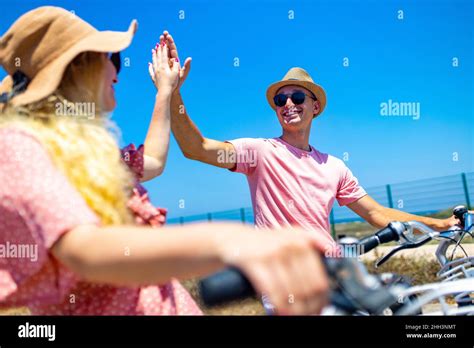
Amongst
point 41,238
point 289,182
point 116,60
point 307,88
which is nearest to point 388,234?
point 289,182

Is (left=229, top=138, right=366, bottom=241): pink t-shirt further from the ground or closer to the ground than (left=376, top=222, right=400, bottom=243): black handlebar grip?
further from the ground

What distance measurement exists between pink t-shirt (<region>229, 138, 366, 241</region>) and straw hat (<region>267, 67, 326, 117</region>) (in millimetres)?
450

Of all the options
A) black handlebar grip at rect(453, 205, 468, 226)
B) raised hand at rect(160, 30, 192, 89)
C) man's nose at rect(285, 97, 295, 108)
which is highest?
man's nose at rect(285, 97, 295, 108)

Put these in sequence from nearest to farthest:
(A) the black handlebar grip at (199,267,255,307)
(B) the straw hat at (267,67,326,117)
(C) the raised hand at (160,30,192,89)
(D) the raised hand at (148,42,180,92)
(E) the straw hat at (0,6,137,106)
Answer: (A) the black handlebar grip at (199,267,255,307)
(E) the straw hat at (0,6,137,106)
(D) the raised hand at (148,42,180,92)
(C) the raised hand at (160,30,192,89)
(B) the straw hat at (267,67,326,117)

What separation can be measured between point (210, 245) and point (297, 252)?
0.10 meters

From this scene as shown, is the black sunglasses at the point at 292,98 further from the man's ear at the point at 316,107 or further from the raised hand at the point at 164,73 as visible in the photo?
the raised hand at the point at 164,73

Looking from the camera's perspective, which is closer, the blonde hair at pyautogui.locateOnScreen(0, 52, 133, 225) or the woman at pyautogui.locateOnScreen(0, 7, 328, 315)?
the woman at pyautogui.locateOnScreen(0, 7, 328, 315)

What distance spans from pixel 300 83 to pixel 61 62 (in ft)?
7.31

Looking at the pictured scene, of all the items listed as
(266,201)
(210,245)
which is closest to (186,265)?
(210,245)

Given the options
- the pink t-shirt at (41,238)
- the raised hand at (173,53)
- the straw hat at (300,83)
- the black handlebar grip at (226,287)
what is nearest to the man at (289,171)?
the straw hat at (300,83)

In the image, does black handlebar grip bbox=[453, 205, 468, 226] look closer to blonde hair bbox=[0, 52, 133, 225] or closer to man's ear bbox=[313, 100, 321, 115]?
man's ear bbox=[313, 100, 321, 115]

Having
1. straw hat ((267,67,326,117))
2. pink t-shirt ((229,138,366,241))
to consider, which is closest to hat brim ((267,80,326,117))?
straw hat ((267,67,326,117))

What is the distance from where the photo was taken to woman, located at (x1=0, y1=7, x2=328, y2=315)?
61 cm

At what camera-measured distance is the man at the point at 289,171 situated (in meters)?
2.55
